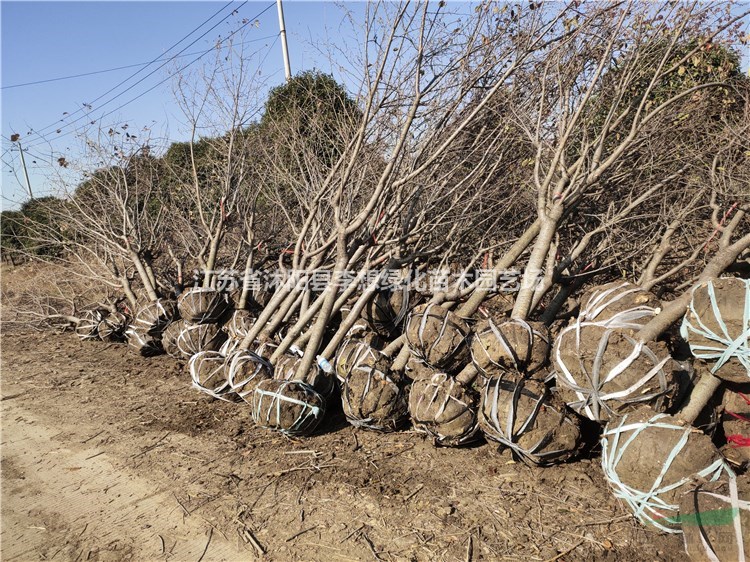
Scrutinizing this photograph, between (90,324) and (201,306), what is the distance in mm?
3064

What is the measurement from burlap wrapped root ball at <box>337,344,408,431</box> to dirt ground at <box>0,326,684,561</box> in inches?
7.2

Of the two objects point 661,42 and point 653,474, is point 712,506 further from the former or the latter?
point 661,42

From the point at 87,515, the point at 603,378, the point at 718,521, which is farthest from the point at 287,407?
the point at 718,521

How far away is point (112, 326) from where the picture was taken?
797cm

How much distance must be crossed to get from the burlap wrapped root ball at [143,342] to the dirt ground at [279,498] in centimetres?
190

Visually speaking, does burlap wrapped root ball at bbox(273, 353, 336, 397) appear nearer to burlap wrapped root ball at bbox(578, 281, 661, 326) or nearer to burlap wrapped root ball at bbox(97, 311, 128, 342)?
burlap wrapped root ball at bbox(578, 281, 661, 326)

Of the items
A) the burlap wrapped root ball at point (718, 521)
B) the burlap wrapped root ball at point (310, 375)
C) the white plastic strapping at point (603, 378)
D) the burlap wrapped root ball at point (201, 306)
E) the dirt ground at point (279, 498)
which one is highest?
the burlap wrapped root ball at point (201, 306)

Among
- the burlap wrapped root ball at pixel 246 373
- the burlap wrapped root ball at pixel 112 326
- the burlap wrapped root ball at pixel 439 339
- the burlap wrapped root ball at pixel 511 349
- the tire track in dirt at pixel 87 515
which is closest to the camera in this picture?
the tire track in dirt at pixel 87 515

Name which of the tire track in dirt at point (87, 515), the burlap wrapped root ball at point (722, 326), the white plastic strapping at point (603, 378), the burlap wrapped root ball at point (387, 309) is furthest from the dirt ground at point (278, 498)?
the burlap wrapped root ball at point (387, 309)

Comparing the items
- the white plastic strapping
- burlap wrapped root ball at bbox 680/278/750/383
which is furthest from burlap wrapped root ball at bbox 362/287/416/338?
burlap wrapped root ball at bbox 680/278/750/383

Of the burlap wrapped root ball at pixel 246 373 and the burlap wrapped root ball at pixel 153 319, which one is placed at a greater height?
the burlap wrapped root ball at pixel 153 319

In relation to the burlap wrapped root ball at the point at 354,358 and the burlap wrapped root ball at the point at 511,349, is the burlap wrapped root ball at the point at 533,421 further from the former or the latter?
the burlap wrapped root ball at the point at 354,358

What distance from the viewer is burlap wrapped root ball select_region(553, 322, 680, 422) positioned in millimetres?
2998

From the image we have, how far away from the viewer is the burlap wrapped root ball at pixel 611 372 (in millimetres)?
2998
